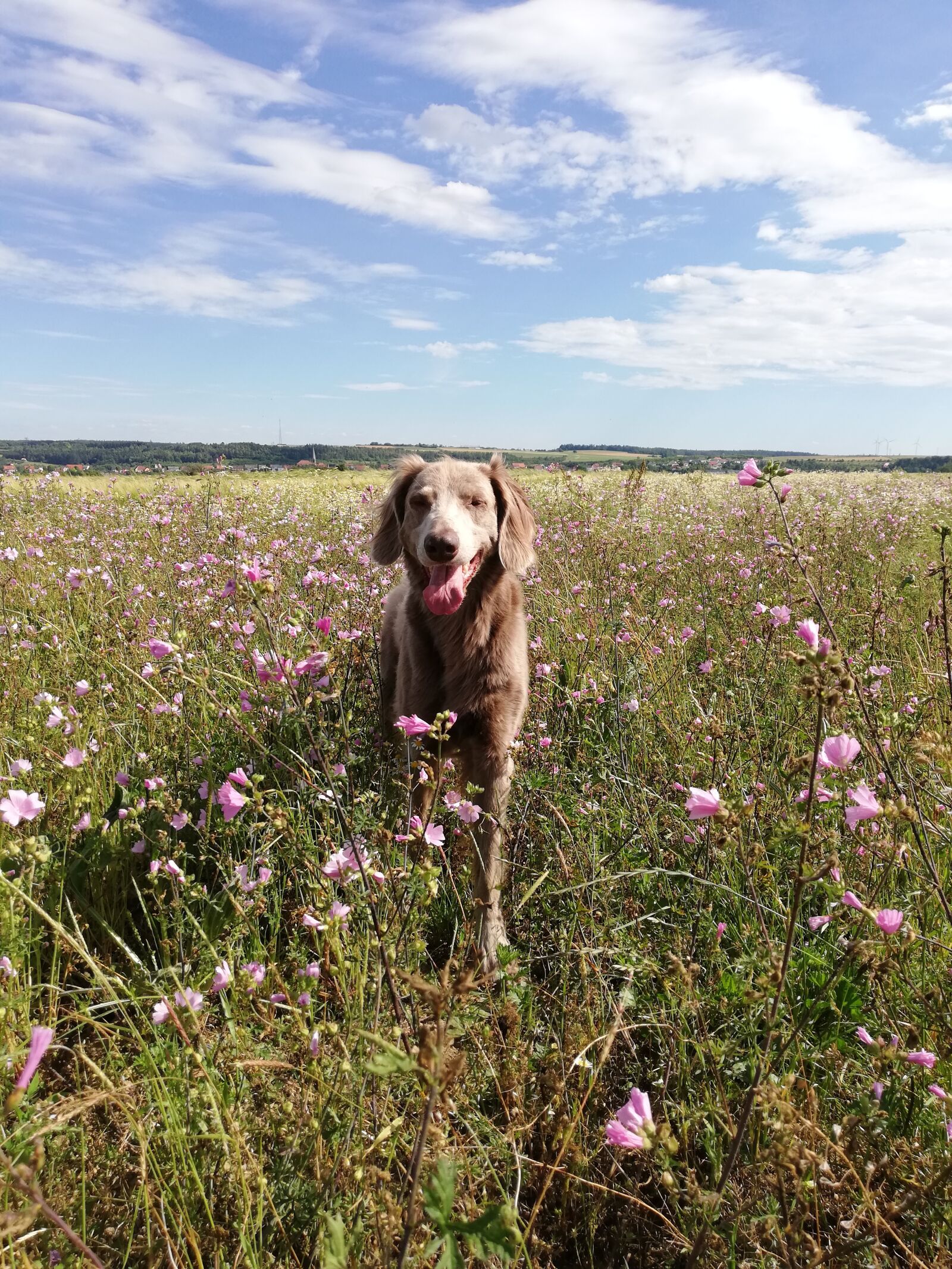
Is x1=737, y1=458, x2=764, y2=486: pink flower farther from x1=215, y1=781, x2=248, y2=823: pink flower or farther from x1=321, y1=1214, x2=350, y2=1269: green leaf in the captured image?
x1=321, y1=1214, x2=350, y2=1269: green leaf

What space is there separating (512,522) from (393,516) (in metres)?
0.75

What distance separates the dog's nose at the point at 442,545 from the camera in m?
3.22

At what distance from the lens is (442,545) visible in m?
3.23

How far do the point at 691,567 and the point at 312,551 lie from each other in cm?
382

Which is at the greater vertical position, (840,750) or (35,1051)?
(840,750)

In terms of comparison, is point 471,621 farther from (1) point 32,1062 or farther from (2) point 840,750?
(1) point 32,1062

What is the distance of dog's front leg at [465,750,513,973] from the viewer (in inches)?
102

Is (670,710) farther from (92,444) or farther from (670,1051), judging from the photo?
(92,444)

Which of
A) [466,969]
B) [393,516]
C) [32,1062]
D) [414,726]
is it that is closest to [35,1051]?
[32,1062]

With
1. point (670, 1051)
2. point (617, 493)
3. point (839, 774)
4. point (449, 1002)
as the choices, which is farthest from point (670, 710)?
point (617, 493)

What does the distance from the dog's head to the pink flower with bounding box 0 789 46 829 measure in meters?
1.94

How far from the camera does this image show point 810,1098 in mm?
1271

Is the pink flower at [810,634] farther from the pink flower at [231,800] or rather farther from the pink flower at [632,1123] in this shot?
the pink flower at [231,800]

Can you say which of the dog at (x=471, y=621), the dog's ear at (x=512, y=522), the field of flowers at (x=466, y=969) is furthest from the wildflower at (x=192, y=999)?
the dog's ear at (x=512, y=522)
